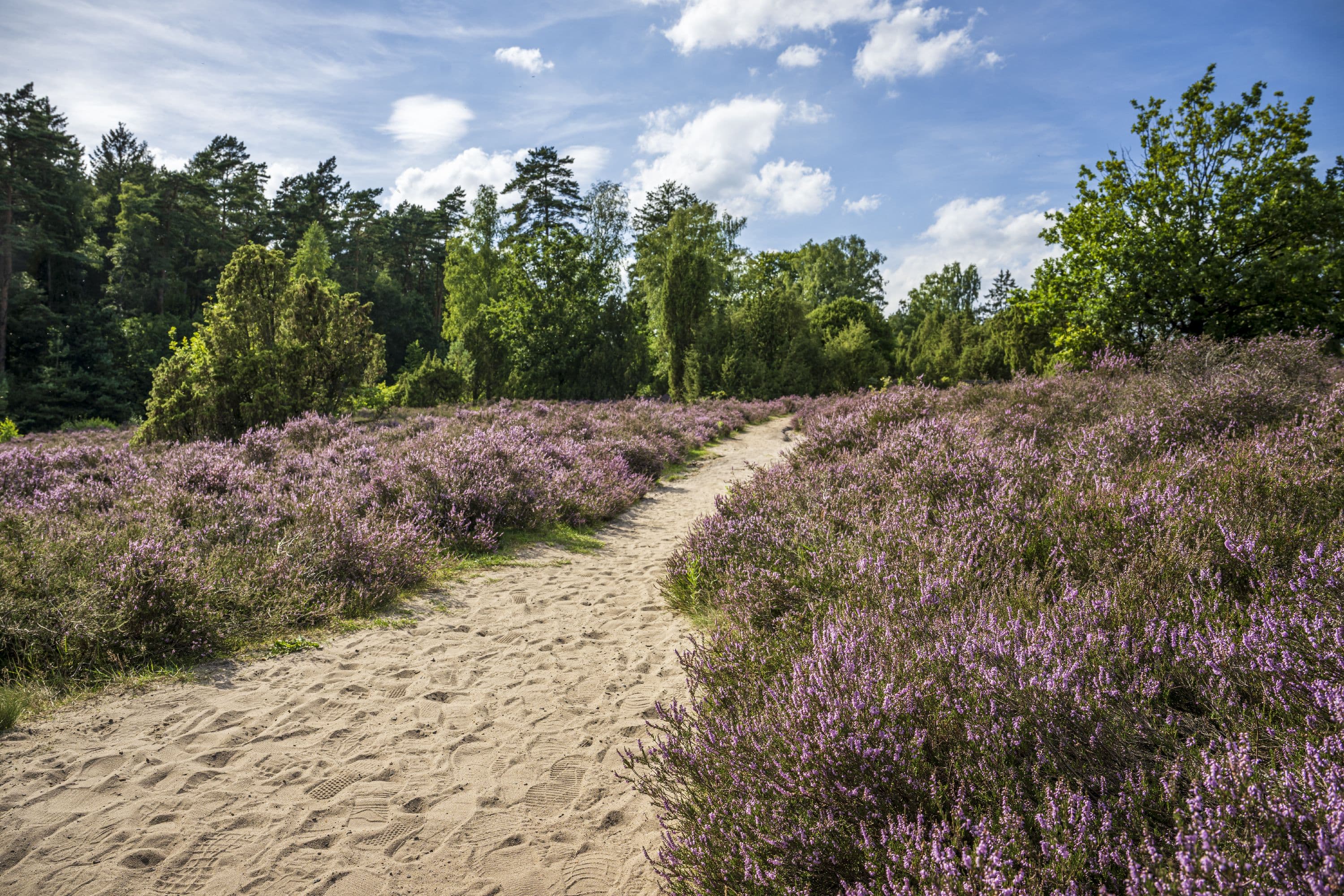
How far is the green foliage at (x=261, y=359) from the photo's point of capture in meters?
11.7

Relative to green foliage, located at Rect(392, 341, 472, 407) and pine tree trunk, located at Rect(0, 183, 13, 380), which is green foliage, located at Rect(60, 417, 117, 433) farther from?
green foliage, located at Rect(392, 341, 472, 407)

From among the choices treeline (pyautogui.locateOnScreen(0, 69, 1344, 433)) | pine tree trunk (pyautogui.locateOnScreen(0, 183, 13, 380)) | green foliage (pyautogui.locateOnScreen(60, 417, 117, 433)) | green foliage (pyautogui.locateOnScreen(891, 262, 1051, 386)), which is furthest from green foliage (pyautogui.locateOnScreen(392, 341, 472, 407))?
pine tree trunk (pyautogui.locateOnScreen(0, 183, 13, 380))

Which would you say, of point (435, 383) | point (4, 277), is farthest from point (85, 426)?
point (4, 277)

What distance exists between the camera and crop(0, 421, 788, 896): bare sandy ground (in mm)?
2471

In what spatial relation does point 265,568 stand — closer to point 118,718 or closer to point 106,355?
point 118,718

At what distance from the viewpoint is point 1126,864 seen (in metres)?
1.59

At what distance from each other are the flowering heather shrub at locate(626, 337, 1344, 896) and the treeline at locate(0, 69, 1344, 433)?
10.1 metres

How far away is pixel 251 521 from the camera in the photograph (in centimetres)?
570

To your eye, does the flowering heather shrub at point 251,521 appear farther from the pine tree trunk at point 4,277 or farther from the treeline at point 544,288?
the pine tree trunk at point 4,277

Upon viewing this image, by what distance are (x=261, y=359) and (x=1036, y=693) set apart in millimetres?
14171

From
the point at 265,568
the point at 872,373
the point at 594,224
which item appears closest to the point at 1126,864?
the point at 265,568

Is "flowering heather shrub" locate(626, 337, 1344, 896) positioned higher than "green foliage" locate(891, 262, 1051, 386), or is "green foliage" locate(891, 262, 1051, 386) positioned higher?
"green foliage" locate(891, 262, 1051, 386)

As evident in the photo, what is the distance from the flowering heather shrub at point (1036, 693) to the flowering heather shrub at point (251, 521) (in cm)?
318

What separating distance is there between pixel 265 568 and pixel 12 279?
147ft
